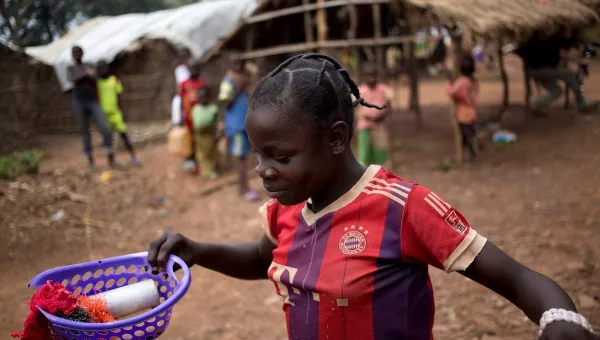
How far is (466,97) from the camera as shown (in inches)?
278

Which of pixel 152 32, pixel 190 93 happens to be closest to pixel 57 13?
pixel 152 32

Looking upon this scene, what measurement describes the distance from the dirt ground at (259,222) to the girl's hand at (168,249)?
1935 millimetres

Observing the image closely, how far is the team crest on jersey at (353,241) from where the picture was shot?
1292mm

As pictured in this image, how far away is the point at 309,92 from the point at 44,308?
88cm

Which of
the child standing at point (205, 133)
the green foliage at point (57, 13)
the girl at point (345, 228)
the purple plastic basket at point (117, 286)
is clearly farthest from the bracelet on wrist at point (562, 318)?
the green foliage at point (57, 13)

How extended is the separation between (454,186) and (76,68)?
600 cm

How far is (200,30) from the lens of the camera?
11234mm

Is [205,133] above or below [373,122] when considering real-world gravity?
below

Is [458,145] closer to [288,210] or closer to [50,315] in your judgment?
[288,210]

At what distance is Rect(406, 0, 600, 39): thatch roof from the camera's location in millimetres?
6453

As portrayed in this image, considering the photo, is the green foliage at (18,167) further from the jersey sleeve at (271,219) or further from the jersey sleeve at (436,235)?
the jersey sleeve at (436,235)

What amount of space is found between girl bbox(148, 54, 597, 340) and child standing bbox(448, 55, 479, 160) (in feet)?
20.0

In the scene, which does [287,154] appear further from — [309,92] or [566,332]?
[566,332]

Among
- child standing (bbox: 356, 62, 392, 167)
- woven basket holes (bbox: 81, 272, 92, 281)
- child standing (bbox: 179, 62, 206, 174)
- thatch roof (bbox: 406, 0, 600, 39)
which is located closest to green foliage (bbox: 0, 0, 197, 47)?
child standing (bbox: 179, 62, 206, 174)
